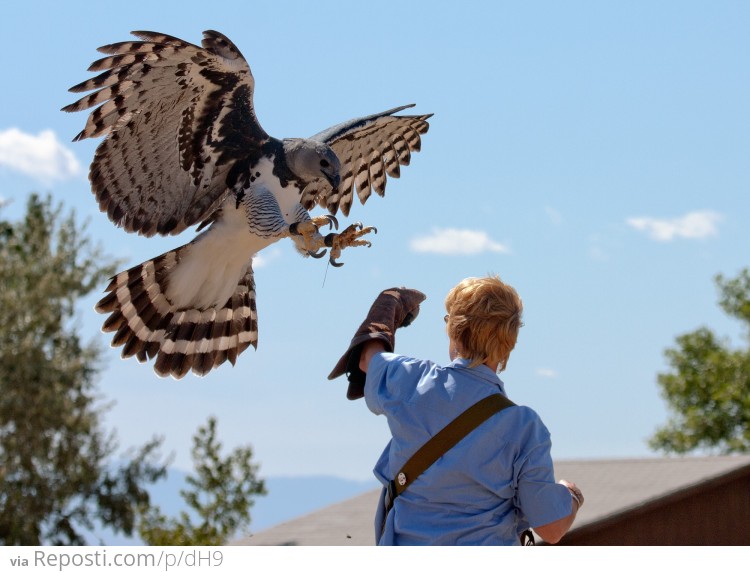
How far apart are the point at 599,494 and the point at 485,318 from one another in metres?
6.46

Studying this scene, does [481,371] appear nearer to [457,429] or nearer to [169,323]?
[457,429]

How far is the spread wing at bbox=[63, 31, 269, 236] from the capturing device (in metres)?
4.62

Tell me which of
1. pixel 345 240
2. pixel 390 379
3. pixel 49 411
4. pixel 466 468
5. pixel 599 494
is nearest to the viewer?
pixel 466 468

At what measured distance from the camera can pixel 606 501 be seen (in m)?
8.36

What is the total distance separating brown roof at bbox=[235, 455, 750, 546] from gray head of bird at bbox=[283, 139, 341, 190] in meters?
3.72

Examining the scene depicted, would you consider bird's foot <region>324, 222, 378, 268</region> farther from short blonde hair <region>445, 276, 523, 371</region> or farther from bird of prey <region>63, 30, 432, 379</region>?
short blonde hair <region>445, 276, 523, 371</region>

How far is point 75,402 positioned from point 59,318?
176cm

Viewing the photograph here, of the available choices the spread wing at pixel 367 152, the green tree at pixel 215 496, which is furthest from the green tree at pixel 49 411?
the spread wing at pixel 367 152

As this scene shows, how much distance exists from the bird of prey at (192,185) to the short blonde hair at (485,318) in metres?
1.96

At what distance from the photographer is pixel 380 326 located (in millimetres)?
2859

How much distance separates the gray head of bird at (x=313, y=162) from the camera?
5082 mm

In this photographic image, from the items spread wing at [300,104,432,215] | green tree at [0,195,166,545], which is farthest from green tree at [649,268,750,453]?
spread wing at [300,104,432,215]

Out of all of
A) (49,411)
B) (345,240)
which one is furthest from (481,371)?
(49,411)

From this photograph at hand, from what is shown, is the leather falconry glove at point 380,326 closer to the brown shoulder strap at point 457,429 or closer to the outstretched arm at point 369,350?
the outstretched arm at point 369,350
